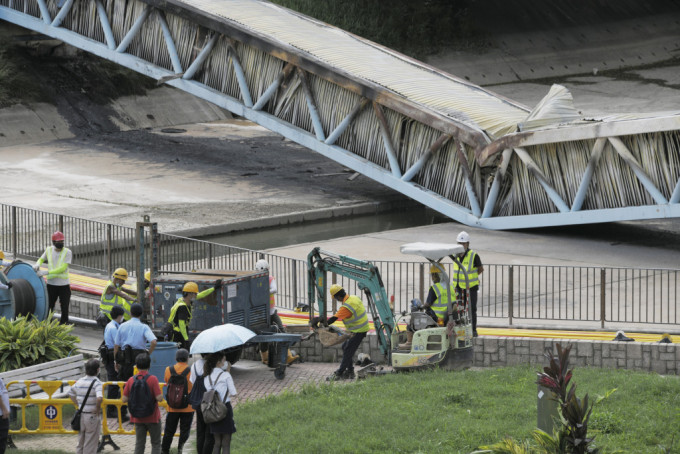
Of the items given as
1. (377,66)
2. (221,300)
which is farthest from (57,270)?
(377,66)

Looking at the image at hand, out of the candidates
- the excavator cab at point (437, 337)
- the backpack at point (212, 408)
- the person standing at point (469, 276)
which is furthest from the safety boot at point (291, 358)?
the backpack at point (212, 408)

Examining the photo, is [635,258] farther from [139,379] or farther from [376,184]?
[139,379]

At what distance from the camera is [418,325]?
16.5 meters

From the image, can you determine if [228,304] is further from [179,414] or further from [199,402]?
[199,402]

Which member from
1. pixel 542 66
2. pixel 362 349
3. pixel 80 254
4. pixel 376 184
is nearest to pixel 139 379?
pixel 362 349

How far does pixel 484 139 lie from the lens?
25516 millimetres

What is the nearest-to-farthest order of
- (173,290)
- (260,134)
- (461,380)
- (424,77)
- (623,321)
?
(461,380), (173,290), (623,321), (424,77), (260,134)

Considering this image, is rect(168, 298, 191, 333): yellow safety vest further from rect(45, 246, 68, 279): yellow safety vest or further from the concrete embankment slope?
the concrete embankment slope

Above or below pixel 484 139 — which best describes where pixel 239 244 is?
below

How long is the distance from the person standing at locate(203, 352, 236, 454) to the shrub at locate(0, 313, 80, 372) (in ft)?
14.1

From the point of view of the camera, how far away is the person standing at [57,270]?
18.8 m

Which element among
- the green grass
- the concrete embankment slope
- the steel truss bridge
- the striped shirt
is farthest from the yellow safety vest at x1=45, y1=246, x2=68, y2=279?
the concrete embankment slope

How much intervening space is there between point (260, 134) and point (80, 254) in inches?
627

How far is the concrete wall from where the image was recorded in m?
16.5
